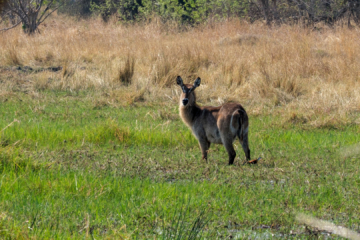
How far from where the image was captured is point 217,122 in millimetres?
6078

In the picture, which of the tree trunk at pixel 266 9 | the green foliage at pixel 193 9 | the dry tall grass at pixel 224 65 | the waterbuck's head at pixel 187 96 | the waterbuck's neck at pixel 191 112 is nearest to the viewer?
the waterbuck's head at pixel 187 96

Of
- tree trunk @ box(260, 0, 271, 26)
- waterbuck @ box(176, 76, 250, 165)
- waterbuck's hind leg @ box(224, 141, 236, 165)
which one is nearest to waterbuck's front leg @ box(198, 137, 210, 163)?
waterbuck @ box(176, 76, 250, 165)

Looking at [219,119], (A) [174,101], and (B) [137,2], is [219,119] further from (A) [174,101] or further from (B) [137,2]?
(B) [137,2]

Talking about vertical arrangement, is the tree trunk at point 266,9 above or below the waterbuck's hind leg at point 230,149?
above

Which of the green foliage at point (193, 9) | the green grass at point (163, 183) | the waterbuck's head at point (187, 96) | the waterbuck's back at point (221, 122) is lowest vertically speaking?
the green grass at point (163, 183)

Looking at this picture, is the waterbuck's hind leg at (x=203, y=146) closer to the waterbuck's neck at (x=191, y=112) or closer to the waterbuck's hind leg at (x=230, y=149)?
the waterbuck's neck at (x=191, y=112)

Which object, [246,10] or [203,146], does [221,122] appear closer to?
[203,146]

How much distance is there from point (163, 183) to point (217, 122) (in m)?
1.20

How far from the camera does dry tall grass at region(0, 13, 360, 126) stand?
36.3ft

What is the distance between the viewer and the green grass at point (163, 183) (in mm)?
3971

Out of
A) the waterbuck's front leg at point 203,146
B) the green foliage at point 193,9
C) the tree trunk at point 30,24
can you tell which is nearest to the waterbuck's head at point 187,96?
the waterbuck's front leg at point 203,146

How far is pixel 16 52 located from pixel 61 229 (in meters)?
12.9

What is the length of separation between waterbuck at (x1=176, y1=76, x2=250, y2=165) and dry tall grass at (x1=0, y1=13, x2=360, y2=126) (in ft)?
10.2

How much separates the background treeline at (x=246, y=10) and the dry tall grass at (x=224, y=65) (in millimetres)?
4119
